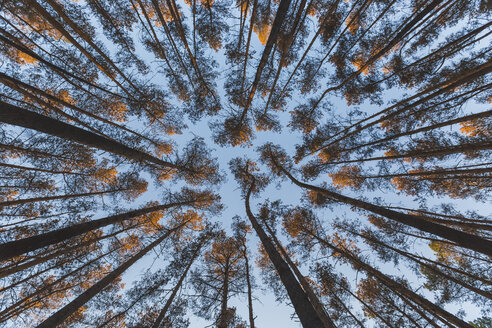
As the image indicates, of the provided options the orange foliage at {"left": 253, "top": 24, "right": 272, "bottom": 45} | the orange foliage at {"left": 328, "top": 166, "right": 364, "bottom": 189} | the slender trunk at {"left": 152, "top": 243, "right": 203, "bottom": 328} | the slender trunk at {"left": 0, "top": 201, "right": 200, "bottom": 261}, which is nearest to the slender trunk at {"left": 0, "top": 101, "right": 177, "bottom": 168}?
the slender trunk at {"left": 0, "top": 201, "right": 200, "bottom": 261}

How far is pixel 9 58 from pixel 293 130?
13.2 meters

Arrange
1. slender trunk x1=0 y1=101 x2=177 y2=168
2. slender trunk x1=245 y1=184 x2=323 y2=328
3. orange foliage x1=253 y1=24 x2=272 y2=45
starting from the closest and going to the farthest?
slender trunk x1=0 y1=101 x2=177 y2=168 → slender trunk x1=245 y1=184 x2=323 y2=328 → orange foliage x1=253 y1=24 x2=272 y2=45

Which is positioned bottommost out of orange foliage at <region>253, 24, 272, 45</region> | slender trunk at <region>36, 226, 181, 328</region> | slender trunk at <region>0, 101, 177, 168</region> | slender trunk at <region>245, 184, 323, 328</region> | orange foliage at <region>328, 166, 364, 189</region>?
slender trunk at <region>245, 184, 323, 328</region>

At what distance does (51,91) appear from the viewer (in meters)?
7.38

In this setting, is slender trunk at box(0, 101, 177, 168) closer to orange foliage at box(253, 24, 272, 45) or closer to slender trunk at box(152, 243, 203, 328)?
slender trunk at box(152, 243, 203, 328)

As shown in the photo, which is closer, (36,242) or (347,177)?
(36,242)

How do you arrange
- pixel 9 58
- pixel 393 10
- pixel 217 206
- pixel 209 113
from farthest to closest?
pixel 217 206 < pixel 209 113 < pixel 393 10 < pixel 9 58

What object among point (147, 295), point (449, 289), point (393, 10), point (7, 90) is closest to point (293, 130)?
point (393, 10)

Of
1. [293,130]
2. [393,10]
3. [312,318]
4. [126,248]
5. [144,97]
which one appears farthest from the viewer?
[293,130]

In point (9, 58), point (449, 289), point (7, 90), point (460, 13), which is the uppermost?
point (9, 58)

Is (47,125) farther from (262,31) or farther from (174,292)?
(262,31)

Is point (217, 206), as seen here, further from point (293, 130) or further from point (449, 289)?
point (449, 289)

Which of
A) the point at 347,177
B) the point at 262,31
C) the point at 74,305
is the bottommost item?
the point at 74,305

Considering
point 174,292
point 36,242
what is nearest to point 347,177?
point 174,292
